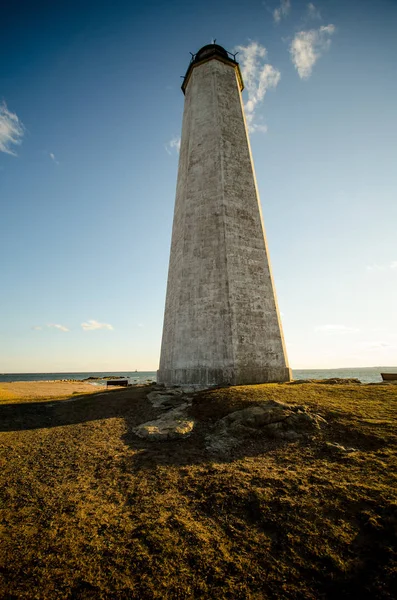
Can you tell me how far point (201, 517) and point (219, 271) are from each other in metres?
10.5

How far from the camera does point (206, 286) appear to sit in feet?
43.4

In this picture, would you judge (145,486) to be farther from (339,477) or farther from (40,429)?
(40,429)

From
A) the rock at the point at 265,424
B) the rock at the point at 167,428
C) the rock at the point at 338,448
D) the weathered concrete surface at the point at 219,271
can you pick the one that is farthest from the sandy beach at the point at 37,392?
the rock at the point at 338,448

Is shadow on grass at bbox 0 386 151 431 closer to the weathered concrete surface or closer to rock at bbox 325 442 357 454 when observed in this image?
the weathered concrete surface

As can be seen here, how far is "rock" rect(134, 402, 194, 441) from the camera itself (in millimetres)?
6777

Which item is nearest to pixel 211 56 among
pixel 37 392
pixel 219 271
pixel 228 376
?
pixel 219 271

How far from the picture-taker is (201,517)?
12.6 feet

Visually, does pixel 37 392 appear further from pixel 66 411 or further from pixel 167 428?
pixel 167 428

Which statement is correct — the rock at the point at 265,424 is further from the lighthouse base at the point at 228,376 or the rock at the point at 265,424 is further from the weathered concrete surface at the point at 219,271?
the weathered concrete surface at the point at 219,271

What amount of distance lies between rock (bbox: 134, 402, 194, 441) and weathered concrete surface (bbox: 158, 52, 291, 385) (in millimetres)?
4161

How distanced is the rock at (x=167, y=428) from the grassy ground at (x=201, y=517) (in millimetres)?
258

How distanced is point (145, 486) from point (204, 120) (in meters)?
18.6

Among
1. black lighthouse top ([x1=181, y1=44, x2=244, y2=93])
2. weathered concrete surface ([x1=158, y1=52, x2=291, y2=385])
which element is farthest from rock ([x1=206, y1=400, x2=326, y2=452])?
black lighthouse top ([x1=181, y1=44, x2=244, y2=93])

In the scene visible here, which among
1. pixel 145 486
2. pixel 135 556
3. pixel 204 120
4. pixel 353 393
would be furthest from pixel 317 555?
pixel 204 120
